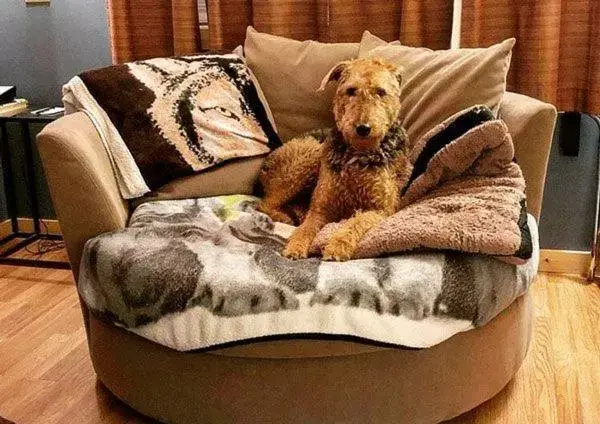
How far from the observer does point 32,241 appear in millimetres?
3309

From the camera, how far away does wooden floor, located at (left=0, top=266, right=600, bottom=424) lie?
198 cm

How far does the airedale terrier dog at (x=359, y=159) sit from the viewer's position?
6.61ft

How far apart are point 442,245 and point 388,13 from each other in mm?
1304

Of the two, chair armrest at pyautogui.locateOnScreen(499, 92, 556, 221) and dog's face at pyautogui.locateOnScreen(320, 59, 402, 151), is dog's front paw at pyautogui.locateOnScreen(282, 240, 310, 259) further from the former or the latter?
chair armrest at pyautogui.locateOnScreen(499, 92, 556, 221)

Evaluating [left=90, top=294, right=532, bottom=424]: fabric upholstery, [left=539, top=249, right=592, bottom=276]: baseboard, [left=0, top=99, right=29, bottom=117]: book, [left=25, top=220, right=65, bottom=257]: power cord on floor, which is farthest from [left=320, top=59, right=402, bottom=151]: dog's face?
[left=25, top=220, right=65, bottom=257]: power cord on floor

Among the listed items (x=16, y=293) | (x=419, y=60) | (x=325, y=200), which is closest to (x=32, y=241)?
(x=16, y=293)

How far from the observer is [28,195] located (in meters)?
3.37

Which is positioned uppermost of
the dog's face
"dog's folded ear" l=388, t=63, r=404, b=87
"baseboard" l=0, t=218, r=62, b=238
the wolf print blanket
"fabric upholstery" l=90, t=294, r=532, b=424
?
Result: "dog's folded ear" l=388, t=63, r=404, b=87

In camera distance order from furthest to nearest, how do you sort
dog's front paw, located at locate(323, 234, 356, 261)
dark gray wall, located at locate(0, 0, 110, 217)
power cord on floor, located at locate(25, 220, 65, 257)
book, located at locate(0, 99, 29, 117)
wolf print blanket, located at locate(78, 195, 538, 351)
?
power cord on floor, located at locate(25, 220, 65, 257) → dark gray wall, located at locate(0, 0, 110, 217) → book, located at locate(0, 99, 29, 117) → dog's front paw, located at locate(323, 234, 356, 261) → wolf print blanket, located at locate(78, 195, 538, 351)

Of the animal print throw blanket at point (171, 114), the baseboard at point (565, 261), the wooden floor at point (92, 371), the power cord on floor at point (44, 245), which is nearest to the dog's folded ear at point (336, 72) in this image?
the animal print throw blanket at point (171, 114)

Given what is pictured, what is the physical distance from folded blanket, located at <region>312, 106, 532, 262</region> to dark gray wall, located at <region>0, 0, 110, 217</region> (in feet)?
5.44

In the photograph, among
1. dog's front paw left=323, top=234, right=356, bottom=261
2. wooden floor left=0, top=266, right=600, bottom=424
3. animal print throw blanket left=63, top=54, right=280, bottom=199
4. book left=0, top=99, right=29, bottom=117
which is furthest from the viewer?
book left=0, top=99, right=29, bottom=117

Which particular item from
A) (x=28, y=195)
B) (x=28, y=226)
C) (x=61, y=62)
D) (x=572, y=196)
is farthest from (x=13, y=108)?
(x=572, y=196)

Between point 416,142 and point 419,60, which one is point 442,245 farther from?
point 419,60
